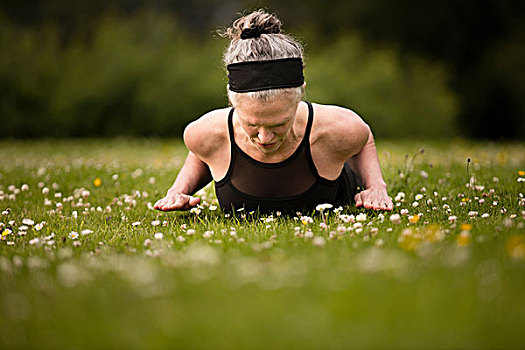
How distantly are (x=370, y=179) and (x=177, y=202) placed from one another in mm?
1531

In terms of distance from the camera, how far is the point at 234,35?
12.0 feet

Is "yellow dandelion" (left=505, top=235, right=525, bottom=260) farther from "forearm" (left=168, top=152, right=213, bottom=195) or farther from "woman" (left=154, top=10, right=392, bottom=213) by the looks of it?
"forearm" (left=168, top=152, right=213, bottom=195)

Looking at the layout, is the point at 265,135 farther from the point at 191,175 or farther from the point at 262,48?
the point at 191,175

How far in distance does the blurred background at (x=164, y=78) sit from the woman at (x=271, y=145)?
33.9 ft

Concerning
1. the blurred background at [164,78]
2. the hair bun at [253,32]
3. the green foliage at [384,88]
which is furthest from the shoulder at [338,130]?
the green foliage at [384,88]

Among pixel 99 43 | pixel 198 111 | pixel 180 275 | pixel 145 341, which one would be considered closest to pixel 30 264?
pixel 180 275

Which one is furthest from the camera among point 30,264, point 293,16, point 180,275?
point 293,16

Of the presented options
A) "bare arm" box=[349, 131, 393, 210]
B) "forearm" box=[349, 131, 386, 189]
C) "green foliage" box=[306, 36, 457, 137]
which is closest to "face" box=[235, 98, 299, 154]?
"bare arm" box=[349, 131, 393, 210]

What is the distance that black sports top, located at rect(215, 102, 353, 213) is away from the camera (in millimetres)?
3896

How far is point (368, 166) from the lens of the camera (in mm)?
4406

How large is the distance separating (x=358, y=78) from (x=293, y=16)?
7.53m

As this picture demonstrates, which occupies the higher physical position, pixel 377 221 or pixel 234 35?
pixel 234 35

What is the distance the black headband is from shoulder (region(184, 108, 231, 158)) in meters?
0.59

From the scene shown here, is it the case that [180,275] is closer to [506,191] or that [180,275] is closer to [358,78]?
[506,191]
